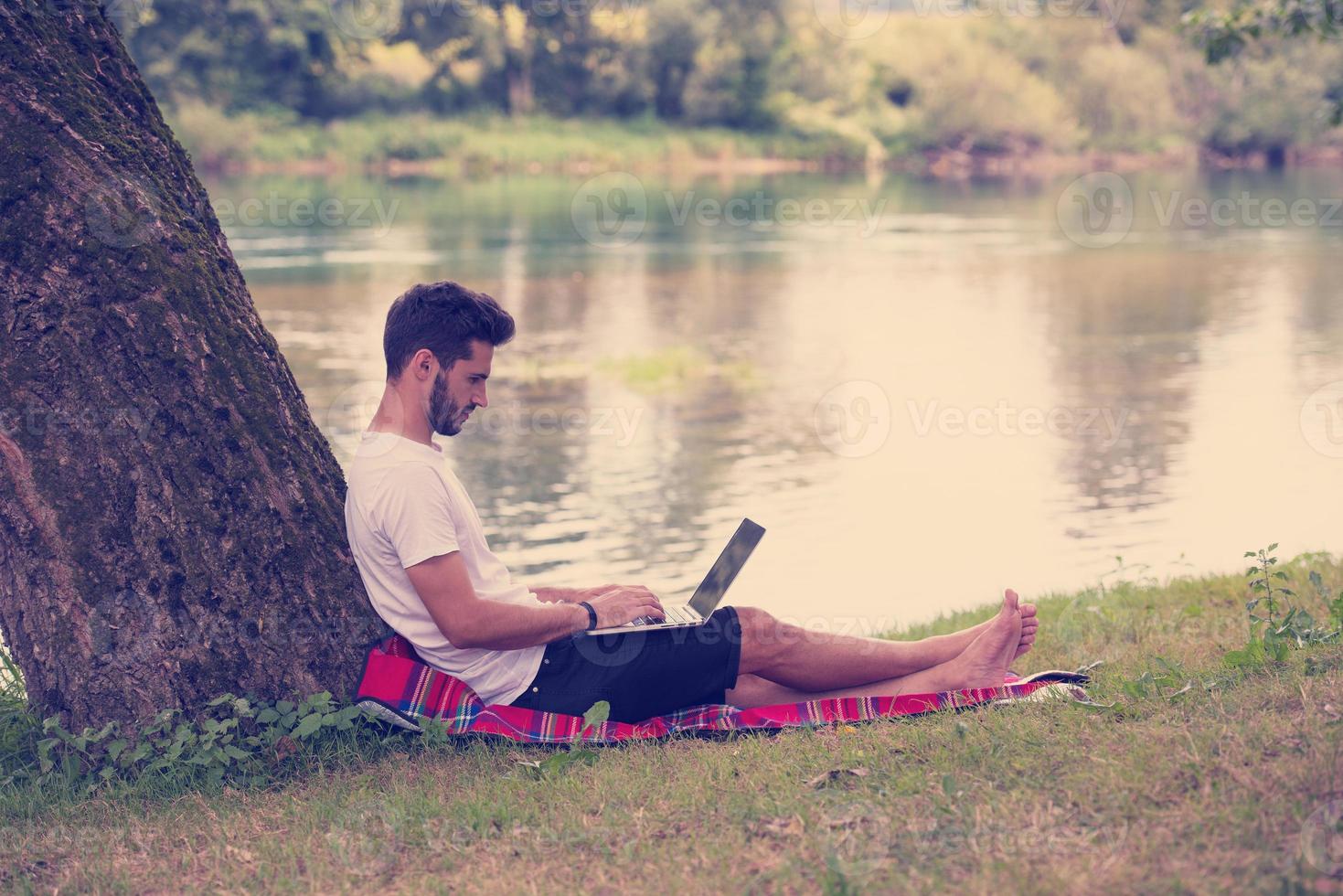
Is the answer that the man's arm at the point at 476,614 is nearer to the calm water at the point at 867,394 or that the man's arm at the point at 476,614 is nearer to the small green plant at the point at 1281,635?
the small green plant at the point at 1281,635

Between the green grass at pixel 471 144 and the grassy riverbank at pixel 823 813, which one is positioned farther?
the green grass at pixel 471 144

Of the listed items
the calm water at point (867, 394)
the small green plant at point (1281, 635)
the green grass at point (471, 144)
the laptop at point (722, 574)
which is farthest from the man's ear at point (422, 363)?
the green grass at point (471, 144)

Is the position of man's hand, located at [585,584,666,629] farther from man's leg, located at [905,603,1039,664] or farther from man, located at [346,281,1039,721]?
man's leg, located at [905,603,1039,664]

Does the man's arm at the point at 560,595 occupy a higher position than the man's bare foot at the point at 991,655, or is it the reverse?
the man's arm at the point at 560,595

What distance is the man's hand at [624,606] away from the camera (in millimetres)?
4629

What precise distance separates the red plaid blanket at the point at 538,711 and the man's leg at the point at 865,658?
3.1 inches

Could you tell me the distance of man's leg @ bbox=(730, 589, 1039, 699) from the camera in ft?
15.7

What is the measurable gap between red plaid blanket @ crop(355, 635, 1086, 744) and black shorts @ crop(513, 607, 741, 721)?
2.3 inches

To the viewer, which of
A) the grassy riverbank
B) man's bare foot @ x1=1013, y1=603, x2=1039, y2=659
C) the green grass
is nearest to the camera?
the grassy riverbank

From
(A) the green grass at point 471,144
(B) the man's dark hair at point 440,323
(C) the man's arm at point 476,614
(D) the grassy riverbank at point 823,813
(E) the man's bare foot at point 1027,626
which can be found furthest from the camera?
(A) the green grass at point 471,144

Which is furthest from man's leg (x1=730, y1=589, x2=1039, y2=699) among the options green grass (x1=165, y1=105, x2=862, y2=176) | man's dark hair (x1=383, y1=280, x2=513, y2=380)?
green grass (x1=165, y1=105, x2=862, y2=176)

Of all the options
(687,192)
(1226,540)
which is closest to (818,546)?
(1226,540)

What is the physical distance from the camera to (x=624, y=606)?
15.3ft

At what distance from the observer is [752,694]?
494 cm
